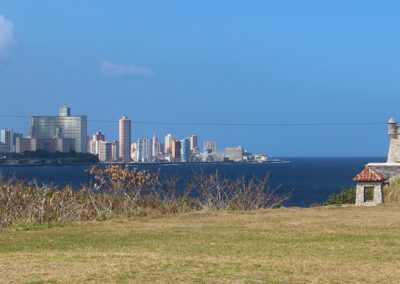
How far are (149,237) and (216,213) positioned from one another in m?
5.91

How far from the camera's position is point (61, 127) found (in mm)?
127250

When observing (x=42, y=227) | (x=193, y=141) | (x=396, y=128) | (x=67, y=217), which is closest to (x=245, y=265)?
(x=42, y=227)

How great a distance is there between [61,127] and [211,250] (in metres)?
117

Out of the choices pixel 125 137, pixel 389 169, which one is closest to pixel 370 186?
pixel 389 169

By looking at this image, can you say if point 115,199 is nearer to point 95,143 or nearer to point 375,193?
point 375,193

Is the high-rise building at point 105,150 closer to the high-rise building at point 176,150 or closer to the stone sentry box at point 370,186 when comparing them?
the high-rise building at point 176,150

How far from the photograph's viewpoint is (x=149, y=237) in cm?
1519

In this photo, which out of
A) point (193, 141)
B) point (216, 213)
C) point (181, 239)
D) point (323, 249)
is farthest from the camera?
point (193, 141)

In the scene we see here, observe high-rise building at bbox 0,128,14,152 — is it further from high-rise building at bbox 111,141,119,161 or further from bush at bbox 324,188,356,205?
bush at bbox 324,188,356,205

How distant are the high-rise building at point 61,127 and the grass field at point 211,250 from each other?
105m

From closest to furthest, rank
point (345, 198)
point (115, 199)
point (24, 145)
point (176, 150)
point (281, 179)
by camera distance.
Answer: point (115, 199) → point (345, 198) → point (281, 179) → point (24, 145) → point (176, 150)

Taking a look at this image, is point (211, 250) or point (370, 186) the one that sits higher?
point (370, 186)

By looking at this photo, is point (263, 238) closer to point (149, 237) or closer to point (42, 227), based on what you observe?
point (149, 237)

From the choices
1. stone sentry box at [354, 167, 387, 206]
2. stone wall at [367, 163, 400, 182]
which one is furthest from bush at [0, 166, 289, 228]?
stone wall at [367, 163, 400, 182]
